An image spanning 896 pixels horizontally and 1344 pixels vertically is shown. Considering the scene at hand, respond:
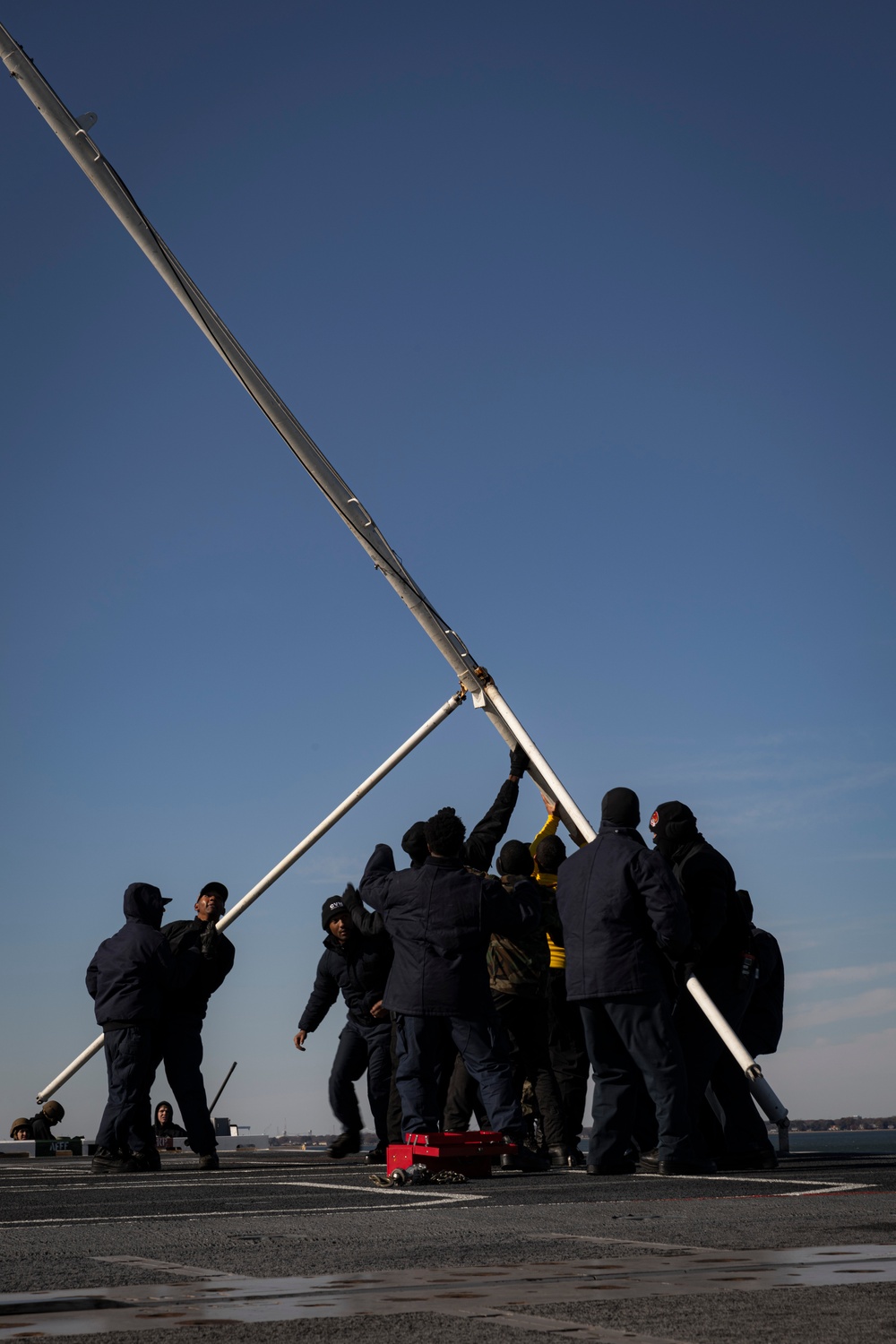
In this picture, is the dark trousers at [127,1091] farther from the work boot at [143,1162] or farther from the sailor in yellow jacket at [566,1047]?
the sailor in yellow jacket at [566,1047]

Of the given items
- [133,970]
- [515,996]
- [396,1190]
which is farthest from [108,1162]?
[396,1190]

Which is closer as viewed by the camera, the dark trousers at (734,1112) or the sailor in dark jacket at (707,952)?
the sailor in dark jacket at (707,952)

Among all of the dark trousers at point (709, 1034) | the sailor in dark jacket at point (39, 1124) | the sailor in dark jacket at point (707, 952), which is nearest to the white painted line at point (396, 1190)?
the sailor in dark jacket at point (707, 952)

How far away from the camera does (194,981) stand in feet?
34.8

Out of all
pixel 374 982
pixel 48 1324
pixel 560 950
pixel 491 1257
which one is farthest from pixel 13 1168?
pixel 48 1324

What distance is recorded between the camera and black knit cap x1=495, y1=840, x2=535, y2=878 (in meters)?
10.1

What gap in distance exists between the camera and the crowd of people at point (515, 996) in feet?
25.6

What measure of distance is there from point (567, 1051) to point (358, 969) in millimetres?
1706

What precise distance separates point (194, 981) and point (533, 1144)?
2.65 meters

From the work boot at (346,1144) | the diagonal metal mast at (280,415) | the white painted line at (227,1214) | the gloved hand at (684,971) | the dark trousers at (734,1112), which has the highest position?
the diagonal metal mast at (280,415)

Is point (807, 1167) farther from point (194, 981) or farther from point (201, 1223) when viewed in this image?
point (201, 1223)

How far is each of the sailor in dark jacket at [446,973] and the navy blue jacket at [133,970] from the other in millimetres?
2485

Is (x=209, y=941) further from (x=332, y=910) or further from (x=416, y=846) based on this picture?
(x=416, y=846)

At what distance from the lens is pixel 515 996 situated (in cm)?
991
